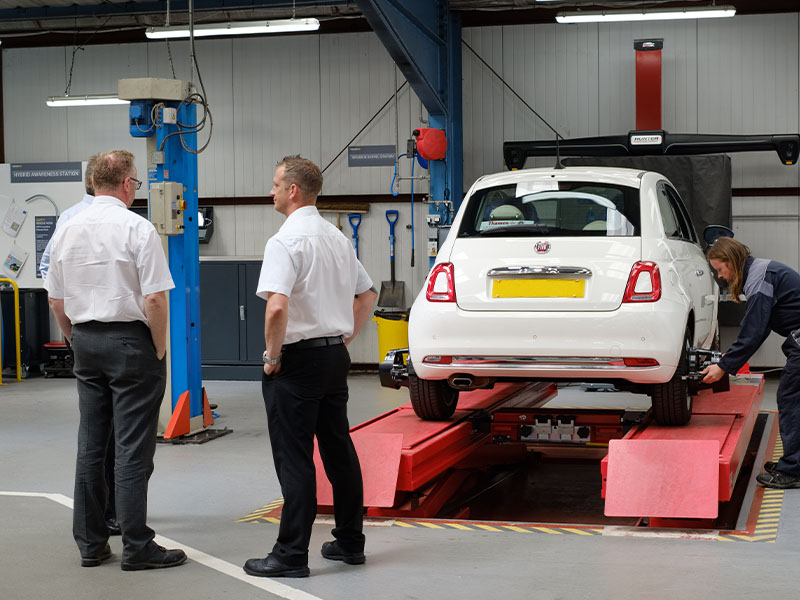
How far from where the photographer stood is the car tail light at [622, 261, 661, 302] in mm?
5672

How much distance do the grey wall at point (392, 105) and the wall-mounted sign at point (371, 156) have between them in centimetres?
11

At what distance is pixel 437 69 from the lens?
1230 cm

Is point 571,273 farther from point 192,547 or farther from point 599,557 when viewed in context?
point 192,547

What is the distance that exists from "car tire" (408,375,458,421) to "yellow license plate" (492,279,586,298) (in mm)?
1015

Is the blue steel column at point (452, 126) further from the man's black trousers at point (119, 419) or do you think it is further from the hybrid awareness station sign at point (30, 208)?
the man's black trousers at point (119, 419)

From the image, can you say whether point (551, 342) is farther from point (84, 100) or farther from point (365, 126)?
point (84, 100)

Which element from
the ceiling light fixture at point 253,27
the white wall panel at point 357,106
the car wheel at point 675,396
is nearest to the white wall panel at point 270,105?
the white wall panel at point 357,106

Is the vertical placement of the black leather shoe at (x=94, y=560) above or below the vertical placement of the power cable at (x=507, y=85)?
below

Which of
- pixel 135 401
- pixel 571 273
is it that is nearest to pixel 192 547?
pixel 135 401

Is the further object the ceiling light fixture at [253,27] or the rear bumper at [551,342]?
the ceiling light fixture at [253,27]

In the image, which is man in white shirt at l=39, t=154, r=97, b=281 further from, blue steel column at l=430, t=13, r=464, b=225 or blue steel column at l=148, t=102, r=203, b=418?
blue steel column at l=430, t=13, r=464, b=225

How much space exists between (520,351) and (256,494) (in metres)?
1.96

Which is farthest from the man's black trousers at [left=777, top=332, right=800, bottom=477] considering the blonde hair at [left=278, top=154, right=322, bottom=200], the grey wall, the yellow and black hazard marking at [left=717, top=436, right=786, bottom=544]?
the grey wall

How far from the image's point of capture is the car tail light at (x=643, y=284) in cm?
567
